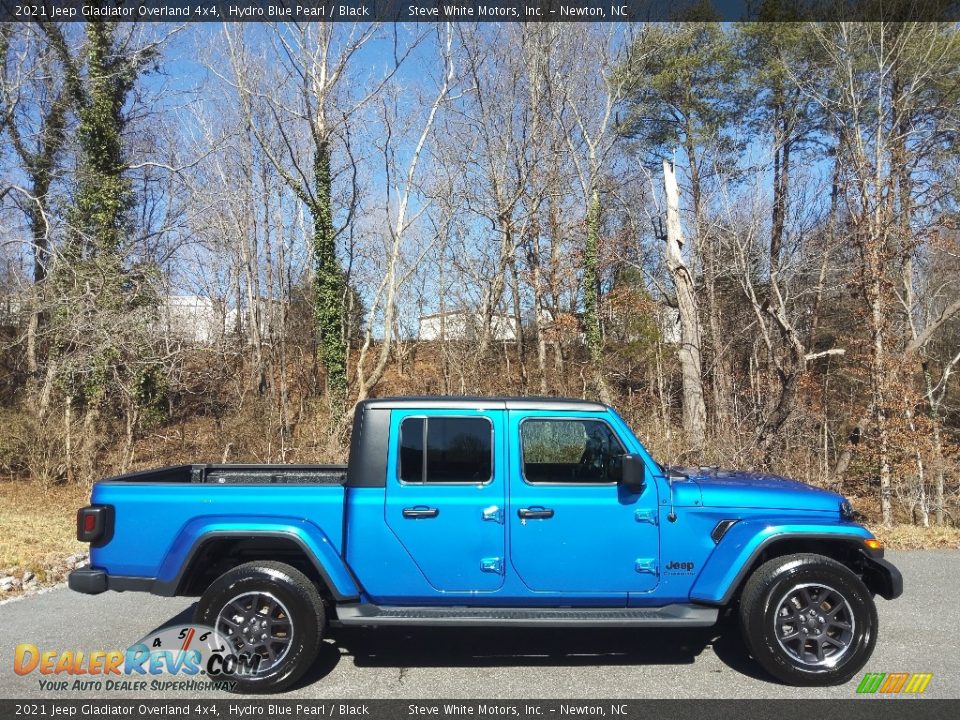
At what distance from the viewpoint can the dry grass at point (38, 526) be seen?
808 centimetres

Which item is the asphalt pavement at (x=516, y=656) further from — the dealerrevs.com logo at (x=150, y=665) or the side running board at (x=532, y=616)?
the side running board at (x=532, y=616)

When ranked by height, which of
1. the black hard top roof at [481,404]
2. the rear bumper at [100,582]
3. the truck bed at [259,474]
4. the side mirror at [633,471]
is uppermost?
the black hard top roof at [481,404]

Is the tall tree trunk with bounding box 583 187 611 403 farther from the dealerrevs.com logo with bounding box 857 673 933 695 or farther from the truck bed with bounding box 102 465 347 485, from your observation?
the dealerrevs.com logo with bounding box 857 673 933 695

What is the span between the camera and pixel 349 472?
480 centimetres

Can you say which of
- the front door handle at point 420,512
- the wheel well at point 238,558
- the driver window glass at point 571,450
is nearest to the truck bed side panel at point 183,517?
the wheel well at point 238,558

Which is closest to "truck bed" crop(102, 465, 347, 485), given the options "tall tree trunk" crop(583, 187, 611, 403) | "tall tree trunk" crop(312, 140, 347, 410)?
"tall tree trunk" crop(312, 140, 347, 410)

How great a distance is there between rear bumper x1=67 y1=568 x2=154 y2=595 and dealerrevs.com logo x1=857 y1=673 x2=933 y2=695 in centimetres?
459

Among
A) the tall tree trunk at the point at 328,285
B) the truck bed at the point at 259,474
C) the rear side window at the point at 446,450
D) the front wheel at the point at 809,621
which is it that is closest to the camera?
the front wheel at the point at 809,621

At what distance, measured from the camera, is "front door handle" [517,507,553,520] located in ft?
15.4

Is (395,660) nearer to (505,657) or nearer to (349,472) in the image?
(505,657)

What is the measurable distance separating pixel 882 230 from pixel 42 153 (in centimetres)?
2261

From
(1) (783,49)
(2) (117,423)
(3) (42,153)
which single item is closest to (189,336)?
(2) (117,423)

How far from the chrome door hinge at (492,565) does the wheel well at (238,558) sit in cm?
102

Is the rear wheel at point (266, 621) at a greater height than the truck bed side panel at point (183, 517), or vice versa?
the truck bed side panel at point (183, 517)
